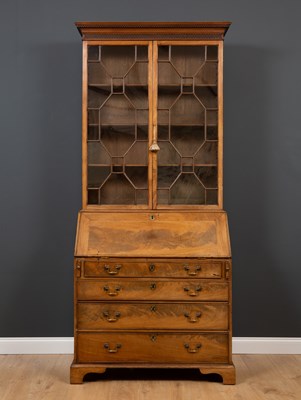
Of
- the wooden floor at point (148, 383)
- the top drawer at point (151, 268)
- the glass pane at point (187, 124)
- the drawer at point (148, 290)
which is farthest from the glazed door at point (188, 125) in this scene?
the wooden floor at point (148, 383)

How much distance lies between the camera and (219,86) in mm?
3674

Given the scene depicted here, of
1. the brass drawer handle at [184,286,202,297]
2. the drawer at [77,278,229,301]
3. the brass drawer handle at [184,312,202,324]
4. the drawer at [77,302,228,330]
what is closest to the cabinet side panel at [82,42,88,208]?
the drawer at [77,278,229,301]

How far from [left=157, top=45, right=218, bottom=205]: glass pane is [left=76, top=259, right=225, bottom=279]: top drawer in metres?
0.39

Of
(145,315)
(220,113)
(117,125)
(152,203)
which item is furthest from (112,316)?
(220,113)

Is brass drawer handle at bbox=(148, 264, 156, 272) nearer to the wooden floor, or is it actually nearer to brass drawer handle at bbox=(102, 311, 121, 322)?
brass drawer handle at bbox=(102, 311, 121, 322)

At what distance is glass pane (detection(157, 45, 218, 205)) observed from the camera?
3682mm

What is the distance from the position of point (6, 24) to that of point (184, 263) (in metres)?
2.01

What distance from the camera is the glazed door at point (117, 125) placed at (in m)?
3.68

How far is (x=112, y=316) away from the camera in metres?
3.52

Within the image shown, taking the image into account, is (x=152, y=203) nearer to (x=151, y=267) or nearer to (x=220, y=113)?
(x=151, y=267)

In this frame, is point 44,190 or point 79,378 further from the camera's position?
point 44,190

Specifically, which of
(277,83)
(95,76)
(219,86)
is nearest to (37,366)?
(95,76)

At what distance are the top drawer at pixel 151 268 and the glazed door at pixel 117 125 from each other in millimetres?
370

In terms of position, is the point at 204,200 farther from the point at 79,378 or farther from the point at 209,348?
the point at 79,378
